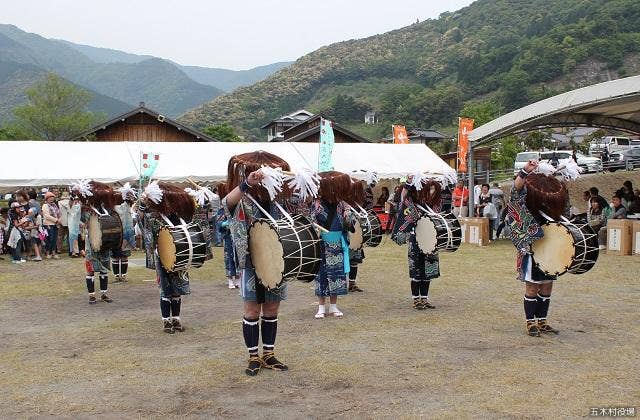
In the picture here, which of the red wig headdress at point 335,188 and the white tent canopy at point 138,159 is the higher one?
the white tent canopy at point 138,159

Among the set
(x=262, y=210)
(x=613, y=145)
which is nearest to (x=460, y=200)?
(x=262, y=210)

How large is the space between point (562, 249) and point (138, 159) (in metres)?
13.4

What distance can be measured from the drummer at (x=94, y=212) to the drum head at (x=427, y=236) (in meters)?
4.51

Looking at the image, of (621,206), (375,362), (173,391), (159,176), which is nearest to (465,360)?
(375,362)

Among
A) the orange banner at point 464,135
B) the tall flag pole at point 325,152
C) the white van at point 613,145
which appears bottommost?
the tall flag pole at point 325,152

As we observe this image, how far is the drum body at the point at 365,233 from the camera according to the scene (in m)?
8.95

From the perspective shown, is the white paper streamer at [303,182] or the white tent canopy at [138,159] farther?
the white tent canopy at [138,159]

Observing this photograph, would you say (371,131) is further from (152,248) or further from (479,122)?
(152,248)

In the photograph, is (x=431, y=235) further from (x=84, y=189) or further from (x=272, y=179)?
(x=84, y=189)

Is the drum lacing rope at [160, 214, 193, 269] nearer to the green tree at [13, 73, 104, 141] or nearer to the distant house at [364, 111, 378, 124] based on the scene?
the green tree at [13, 73, 104, 141]

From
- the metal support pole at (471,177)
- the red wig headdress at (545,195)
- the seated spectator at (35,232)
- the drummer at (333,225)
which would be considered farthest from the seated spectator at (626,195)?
the seated spectator at (35,232)

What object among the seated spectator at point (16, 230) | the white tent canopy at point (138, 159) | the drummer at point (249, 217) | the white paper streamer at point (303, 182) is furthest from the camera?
the white tent canopy at point (138, 159)

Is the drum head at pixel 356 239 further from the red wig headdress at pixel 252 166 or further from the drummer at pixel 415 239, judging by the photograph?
the red wig headdress at pixel 252 166

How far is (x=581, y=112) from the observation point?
57.7 feet
